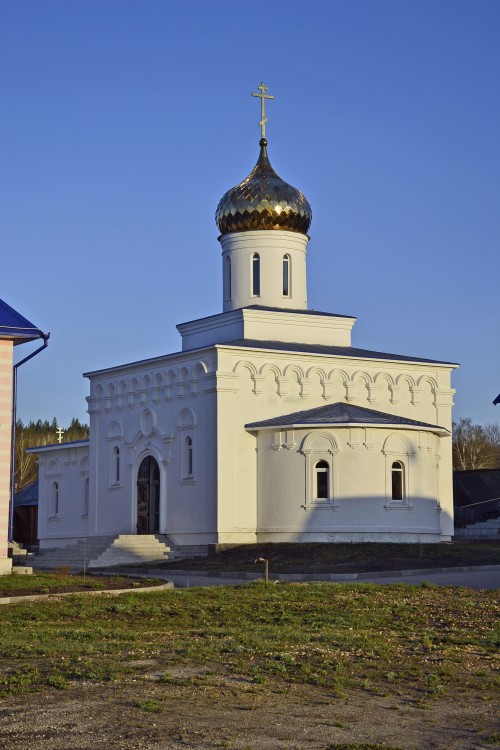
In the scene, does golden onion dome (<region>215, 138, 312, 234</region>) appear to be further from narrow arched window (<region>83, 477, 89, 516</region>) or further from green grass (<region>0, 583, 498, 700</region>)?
green grass (<region>0, 583, 498, 700</region>)

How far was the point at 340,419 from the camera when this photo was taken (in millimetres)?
30250

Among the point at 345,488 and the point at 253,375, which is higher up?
the point at 253,375

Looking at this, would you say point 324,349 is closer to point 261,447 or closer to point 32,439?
point 261,447

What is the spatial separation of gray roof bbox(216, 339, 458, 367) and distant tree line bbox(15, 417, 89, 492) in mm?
25344

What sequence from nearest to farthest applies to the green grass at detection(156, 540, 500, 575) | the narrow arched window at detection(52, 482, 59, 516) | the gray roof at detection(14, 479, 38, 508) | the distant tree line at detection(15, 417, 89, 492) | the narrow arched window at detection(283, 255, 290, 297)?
the green grass at detection(156, 540, 500, 575) < the narrow arched window at detection(283, 255, 290, 297) < the narrow arched window at detection(52, 482, 59, 516) < the gray roof at detection(14, 479, 38, 508) < the distant tree line at detection(15, 417, 89, 492)

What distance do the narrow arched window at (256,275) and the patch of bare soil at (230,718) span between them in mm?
24090

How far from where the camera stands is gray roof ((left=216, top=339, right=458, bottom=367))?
31.9m

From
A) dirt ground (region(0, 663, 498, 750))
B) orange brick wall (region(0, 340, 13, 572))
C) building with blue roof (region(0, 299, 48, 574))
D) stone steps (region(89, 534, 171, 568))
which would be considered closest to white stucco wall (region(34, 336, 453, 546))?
stone steps (region(89, 534, 171, 568))

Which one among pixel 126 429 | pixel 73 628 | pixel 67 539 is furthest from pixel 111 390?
pixel 73 628

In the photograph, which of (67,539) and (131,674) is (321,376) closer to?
(67,539)

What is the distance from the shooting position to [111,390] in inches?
1377

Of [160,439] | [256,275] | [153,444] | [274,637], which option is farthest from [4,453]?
[256,275]

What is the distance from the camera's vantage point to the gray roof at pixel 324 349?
31.9 meters

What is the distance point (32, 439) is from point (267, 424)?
47.3 metres
